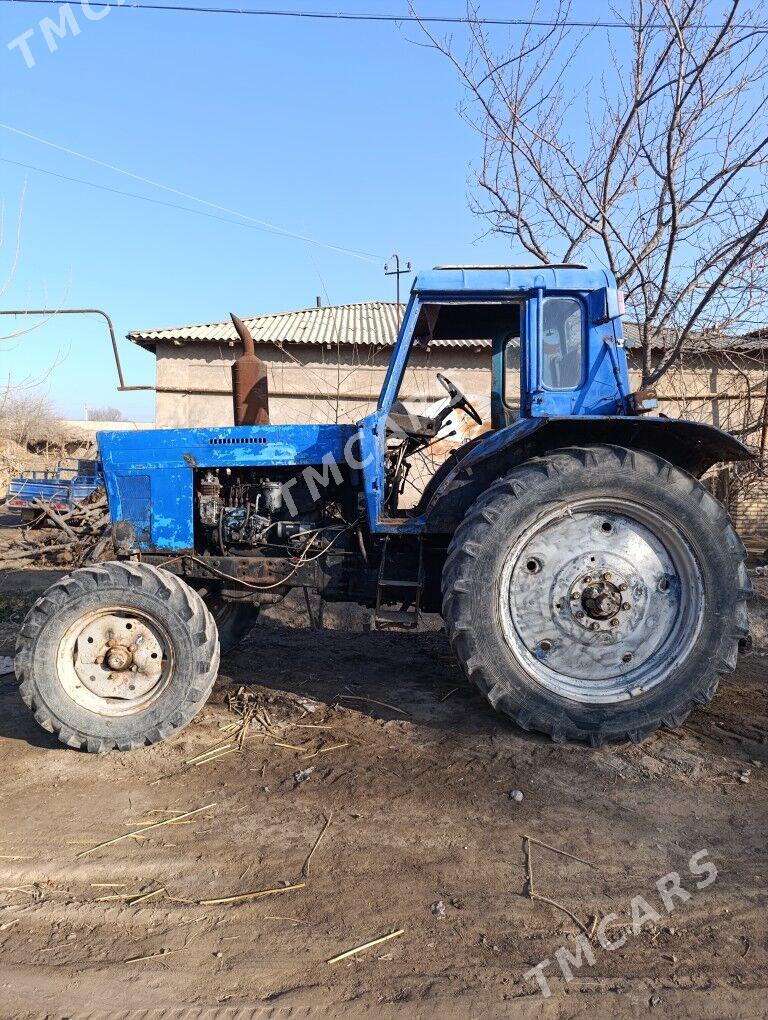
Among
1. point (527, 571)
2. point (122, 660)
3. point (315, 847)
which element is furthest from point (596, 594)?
point (122, 660)

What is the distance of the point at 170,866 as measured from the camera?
7.93 feet

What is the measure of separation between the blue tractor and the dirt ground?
30 cm

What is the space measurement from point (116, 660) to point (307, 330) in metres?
10.4

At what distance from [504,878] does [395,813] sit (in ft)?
1.91

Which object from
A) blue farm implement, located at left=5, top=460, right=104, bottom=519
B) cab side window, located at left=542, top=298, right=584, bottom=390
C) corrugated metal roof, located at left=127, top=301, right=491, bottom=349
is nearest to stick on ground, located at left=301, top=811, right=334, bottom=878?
cab side window, located at left=542, top=298, right=584, bottom=390

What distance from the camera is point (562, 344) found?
3.59 m

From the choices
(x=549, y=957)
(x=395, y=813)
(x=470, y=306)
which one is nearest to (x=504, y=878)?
(x=549, y=957)

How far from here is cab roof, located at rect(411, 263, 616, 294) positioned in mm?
3553

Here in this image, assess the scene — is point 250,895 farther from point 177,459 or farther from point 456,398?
point 456,398

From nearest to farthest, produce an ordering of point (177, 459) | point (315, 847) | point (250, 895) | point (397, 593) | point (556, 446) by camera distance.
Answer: point (250, 895), point (315, 847), point (556, 446), point (397, 593), point (177, 459)

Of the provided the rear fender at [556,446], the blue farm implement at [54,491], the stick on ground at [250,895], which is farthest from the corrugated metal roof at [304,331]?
the stick on ground at [250,895]

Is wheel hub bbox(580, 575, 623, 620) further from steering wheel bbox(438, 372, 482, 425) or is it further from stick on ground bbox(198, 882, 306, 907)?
stick on ground bbox(198, 882, 306, 907)

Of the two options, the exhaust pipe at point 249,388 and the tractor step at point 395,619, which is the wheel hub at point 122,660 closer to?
the tractor step at point 395,619

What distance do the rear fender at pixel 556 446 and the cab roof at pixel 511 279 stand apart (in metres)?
0.77
